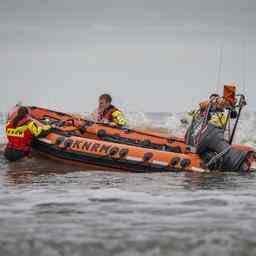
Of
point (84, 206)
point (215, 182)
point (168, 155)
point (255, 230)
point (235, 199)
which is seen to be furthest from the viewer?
point (168, 155)

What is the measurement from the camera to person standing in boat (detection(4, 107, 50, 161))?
35.7 feet

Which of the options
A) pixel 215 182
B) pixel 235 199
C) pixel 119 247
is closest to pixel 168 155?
pixel 215 182

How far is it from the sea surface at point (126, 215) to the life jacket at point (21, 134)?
4.68 ft

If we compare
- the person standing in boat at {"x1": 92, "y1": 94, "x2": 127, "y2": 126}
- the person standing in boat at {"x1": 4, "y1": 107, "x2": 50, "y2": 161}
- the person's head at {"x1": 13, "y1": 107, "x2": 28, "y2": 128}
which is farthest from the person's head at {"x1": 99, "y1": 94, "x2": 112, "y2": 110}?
the person's head at {"x1": 13, "y1": 107, "x2": 28, "y2": 128}

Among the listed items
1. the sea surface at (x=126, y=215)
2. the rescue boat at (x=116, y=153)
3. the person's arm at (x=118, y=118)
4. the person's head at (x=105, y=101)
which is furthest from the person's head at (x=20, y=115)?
the person's arm at (x=118, y=118)

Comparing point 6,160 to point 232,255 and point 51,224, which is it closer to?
point 51,224

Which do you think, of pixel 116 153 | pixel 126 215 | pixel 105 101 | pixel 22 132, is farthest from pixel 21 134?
pixel 126 215

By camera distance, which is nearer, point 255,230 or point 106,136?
point 255,230

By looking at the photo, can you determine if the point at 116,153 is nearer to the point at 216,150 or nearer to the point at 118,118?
the point at 216,150

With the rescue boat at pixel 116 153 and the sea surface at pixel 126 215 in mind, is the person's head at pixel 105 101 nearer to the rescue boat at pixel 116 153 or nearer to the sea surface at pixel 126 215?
the rescue boat at pixel 116 153

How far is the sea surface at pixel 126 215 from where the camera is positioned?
4.71 meters

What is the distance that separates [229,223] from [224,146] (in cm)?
510

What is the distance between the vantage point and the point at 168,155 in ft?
34.2

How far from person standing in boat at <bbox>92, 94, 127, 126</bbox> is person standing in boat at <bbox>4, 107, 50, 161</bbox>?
2.15 meters
